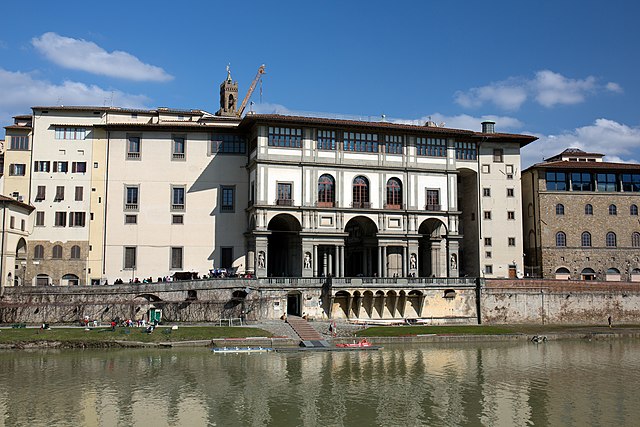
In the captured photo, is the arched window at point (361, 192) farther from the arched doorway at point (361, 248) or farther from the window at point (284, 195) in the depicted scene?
the window at point (284, 195)

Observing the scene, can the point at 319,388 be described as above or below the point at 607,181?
below

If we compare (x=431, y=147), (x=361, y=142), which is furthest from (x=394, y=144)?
(x=431, y=147)

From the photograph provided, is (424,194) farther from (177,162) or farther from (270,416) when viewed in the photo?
(270,416)

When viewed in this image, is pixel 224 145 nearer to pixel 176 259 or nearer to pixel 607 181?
pixel 176 259

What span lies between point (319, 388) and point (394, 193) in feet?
113

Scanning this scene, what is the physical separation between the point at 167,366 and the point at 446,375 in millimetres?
17388

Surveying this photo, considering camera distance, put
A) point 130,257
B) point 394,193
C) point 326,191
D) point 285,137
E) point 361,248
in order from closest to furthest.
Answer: point 285,137, point 326,191, point 130,257, point 394,193, point 361,248

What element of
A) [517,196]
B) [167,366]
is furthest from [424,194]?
[167,366]

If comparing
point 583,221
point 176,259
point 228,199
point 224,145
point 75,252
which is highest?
point 224,145

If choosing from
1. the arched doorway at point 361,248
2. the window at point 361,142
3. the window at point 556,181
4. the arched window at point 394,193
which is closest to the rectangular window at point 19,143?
the window at point 361,142

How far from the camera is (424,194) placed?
65.9 m

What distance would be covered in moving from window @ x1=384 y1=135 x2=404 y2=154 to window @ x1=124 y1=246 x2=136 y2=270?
27.9 meters

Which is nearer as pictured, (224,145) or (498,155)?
(224,145)

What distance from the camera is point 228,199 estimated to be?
217 ft
